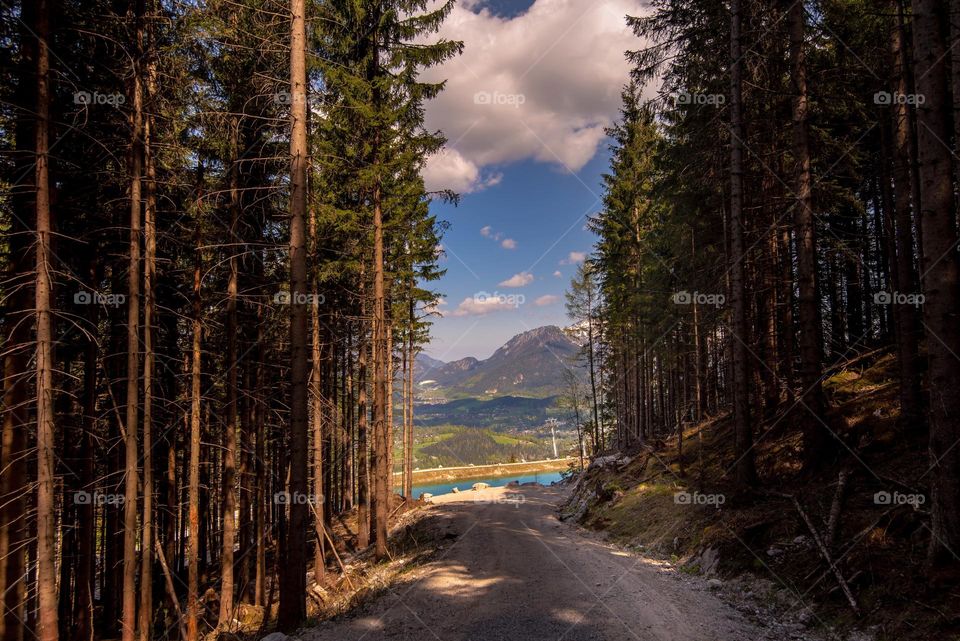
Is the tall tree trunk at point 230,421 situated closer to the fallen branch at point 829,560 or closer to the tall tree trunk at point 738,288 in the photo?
the tall tree trunk at point 738,288

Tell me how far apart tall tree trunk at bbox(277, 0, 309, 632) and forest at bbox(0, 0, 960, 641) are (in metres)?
0.06

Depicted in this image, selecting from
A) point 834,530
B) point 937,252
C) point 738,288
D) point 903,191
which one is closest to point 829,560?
point 834,530

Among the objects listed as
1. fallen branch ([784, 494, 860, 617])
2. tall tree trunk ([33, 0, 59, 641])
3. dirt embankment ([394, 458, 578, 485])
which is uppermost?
tall tree trunk ([33, 0, 59, 641])

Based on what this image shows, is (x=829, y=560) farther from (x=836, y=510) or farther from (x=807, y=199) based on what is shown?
(x=807, y=199)

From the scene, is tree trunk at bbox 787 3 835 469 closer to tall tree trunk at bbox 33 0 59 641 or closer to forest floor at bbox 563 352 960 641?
forest floor at bbox 563 352 960 641

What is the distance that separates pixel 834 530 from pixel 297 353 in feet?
34.2

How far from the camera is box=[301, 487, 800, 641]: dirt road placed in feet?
21.8

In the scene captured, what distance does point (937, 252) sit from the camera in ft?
20.8

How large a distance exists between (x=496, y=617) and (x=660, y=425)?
3181 cm

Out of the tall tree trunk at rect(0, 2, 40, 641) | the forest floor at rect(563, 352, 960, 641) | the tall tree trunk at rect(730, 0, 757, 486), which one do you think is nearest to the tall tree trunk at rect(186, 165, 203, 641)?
the tall tree trunk at rect(0, 2, 40, 641)

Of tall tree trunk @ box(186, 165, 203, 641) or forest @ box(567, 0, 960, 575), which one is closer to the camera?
forest @ box(567, 0, 960, 575)

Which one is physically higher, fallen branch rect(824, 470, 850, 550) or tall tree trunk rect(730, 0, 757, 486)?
tall tree trunk rect(730, 0, 757, 486)

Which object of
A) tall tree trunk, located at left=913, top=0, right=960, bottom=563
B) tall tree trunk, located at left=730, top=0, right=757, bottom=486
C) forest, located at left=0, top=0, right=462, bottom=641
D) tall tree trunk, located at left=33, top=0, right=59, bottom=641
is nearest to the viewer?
tall tree trunk, located at left=913, top=0, right=960, bottom=563

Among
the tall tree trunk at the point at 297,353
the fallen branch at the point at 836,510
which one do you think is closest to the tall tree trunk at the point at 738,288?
the fallen branch at the point at 836,510
